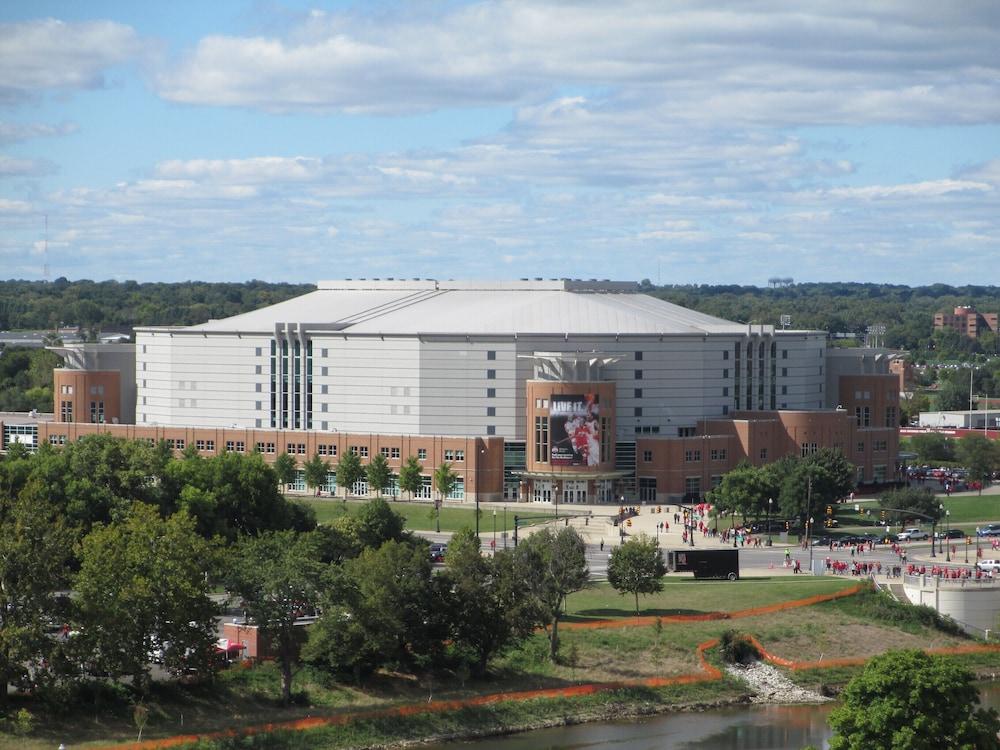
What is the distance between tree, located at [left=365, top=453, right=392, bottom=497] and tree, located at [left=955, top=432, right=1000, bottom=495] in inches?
1905

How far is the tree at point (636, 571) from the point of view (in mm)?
103812

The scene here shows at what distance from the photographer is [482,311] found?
6678 inches

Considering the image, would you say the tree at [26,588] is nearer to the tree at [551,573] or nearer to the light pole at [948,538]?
the tree at [551,573]

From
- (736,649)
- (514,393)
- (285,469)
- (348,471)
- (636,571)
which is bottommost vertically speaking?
(736,649)

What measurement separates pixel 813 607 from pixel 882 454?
6494cm

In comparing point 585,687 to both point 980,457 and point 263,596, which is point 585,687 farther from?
point 980,457

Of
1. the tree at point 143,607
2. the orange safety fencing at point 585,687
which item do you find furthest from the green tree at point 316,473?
the tree at point 143,607

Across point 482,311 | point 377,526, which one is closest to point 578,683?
point 377,526

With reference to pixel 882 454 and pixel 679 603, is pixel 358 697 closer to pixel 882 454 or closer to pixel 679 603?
pixel 679 603

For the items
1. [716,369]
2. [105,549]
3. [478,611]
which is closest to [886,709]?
[478,611]

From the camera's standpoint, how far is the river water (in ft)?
285

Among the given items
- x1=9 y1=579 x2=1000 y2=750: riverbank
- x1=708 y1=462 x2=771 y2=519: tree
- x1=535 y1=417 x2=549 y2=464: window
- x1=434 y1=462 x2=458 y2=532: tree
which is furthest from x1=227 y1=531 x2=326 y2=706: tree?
x1=535 y1=417 x2=549 y2=464: window

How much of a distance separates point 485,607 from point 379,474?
5940 centimetres

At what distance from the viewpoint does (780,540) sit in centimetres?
13325
